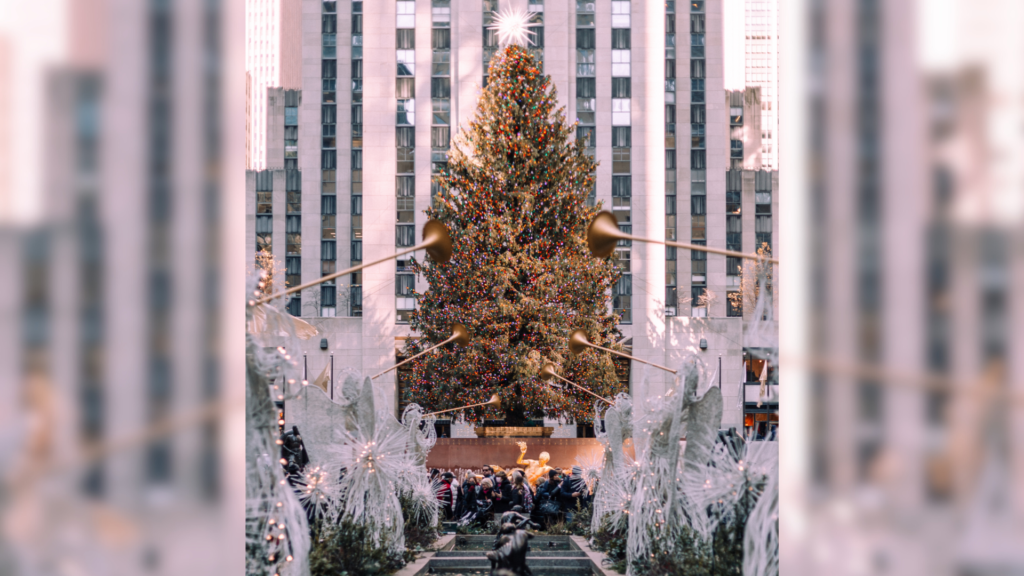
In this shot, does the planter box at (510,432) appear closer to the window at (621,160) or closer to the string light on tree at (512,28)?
the string light on tree at (512,28)

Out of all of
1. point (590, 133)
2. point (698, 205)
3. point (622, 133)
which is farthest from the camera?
point (698, 205)

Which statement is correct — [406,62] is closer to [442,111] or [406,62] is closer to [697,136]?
[442,111]

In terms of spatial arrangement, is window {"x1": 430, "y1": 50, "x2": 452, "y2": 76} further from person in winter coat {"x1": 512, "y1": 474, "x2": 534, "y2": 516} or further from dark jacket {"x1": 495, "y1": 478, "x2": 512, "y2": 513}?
person in winter coat {"x1": 512, "y1": 474, "x2": 534, "y2": 516}

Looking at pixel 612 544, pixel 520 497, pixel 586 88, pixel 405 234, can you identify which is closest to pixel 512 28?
pixel 586 88

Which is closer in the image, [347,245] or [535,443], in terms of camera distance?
[535,443]

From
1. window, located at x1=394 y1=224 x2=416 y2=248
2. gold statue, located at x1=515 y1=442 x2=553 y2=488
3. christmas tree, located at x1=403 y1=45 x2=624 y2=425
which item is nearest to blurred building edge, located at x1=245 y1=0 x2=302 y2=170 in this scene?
window, located at x1=394 y1=224 x2=416 y2=248

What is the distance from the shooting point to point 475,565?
1642cm
